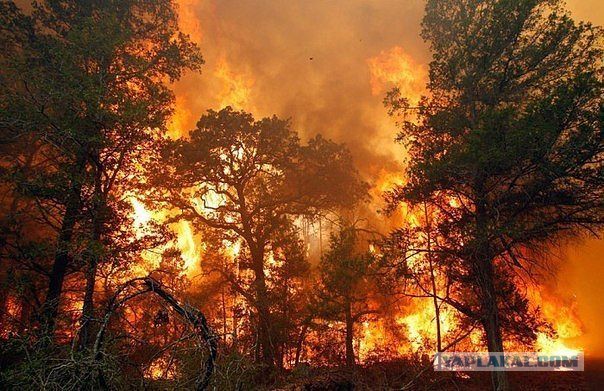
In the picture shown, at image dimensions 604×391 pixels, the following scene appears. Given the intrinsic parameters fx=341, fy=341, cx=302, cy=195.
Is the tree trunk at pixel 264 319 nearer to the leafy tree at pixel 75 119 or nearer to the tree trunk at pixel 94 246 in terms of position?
the leafy tree at pixel 75 119

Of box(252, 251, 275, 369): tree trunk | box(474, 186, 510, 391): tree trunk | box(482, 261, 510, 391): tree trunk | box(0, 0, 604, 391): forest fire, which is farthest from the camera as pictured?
box(252, 251, 275, 369): tree trunk

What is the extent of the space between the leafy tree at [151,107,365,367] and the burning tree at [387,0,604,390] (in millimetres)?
6165

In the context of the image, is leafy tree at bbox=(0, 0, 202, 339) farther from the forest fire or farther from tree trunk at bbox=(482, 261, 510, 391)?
tree trunk at bbox=(482, 261, 510, 391)

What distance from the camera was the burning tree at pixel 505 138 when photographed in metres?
10.5

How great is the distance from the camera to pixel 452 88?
→ 15117 mm

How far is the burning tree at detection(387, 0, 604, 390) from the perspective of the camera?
10.5 metres

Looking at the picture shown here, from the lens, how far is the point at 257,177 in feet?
74.2

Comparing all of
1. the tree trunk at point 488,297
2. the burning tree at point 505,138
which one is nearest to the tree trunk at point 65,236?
the burning tree at point 505,138

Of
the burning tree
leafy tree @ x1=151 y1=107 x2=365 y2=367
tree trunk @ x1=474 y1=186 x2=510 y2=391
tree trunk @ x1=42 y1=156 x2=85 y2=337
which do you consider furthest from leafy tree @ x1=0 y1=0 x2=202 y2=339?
tree trunk @ x1=474 y1=186 x2=510 y2=391

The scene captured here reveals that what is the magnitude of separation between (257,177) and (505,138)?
15070 millimetres

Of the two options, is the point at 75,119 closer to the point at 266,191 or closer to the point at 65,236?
the point at 65,236

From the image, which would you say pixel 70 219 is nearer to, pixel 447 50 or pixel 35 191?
pixel 35 191

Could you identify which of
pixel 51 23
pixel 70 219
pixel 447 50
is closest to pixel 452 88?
pixel 447 50

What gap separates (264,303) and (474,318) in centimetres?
1049
